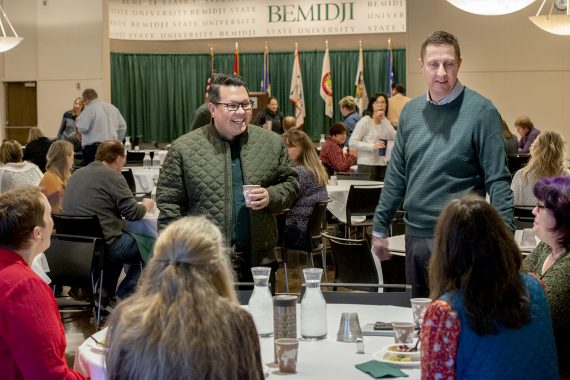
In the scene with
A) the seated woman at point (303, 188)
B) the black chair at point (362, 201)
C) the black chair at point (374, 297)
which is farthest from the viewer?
the black chair at point (362, 201)

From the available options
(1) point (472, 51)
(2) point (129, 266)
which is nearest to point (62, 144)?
(2) point (129, 266)

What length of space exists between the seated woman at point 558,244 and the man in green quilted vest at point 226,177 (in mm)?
1266

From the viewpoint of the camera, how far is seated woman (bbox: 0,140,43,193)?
811cm

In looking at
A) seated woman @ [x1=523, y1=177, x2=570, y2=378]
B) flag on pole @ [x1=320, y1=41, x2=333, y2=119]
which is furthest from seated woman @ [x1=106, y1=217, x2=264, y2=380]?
flag on pole @ [x1=320, y1=41, x2=333, y2=119]

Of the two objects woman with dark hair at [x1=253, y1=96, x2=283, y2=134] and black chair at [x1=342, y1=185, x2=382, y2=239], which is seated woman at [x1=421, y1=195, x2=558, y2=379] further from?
woman with dark hair at [x1=253, y1=96, x2=283, y2=134]

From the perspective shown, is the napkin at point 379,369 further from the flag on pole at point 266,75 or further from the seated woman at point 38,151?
the flag on pole at point 266,75

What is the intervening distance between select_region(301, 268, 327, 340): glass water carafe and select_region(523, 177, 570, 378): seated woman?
78 centimetres

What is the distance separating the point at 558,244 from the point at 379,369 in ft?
3.14

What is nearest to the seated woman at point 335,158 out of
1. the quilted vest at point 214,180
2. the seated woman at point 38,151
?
the seated woman at point 38,151

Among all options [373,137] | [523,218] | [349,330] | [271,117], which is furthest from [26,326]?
[271,117]

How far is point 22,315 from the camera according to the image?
106 inches

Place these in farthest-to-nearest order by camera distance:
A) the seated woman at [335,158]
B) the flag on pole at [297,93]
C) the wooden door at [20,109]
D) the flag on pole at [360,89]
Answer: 1. the flag on pole at [297,93]
2. the flag on pole at [360,89]
3. the wooden door at [20,109]
4. the seated woman at [335,158]

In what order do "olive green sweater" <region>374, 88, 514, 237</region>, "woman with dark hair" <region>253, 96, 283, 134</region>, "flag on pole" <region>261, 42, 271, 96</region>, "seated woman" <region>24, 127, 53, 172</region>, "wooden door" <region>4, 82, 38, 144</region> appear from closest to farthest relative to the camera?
1. "olive green sweater" <region>374, 88, 514, 237</region>
2. "seated woman" <region>24, 127, 53, 172</region>
3. "woman with dark hair" <region>253, 96, 283, 134</region>
4. "wooden door" <region>4, 82, 38, 144</region>
5. "flag on pole" <region>261, 42, 271, 96</region>

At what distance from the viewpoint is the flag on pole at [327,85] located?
697 inches
